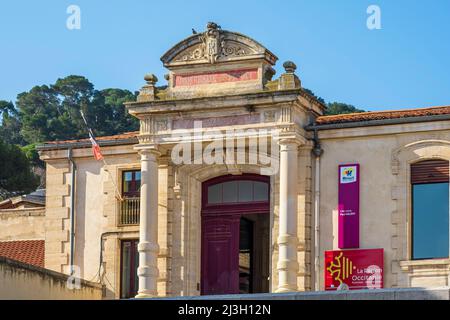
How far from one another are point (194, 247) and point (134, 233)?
201 cm

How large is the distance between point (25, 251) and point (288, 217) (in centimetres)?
988

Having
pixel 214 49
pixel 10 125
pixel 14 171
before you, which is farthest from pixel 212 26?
pixel 10 125

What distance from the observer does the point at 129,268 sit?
38.7 metres

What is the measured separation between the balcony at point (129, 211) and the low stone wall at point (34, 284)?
197cm

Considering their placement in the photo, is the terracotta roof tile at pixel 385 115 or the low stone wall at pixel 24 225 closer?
the terracotta roof tile at pixel 385 115

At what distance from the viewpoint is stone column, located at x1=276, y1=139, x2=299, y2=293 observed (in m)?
34.8

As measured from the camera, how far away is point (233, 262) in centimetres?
3716

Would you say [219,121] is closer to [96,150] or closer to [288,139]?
[288,139]

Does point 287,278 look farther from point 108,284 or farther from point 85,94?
point 85,94

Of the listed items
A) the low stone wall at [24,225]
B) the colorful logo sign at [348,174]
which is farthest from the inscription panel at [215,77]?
the low stone wall at [24,225]

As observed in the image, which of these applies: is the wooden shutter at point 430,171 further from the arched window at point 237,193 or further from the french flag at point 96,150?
the french flag at point 96,150


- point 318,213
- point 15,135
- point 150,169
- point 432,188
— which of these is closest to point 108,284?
point 150,169

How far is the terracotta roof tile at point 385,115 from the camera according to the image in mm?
35375

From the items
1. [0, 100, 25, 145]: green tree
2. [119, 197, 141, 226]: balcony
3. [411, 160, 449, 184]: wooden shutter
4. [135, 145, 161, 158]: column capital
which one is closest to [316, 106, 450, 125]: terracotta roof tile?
[411, 160, 449, 184]: wooden shutter
